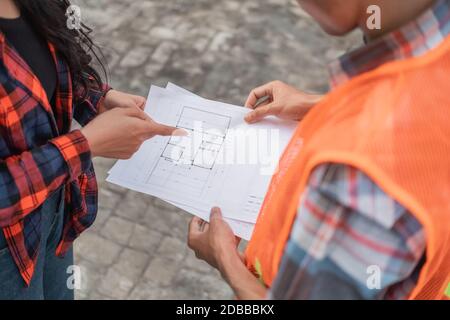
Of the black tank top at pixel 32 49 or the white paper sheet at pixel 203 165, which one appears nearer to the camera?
the black tank top at pixel 32 49

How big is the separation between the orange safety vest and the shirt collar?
15mm

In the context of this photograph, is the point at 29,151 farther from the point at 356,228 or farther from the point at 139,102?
the point at 356,228

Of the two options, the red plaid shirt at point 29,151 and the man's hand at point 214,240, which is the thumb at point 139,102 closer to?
the red plaid shirt at point 29,151

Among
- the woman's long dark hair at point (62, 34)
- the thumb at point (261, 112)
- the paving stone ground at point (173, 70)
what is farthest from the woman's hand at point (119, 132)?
the paving stone ground at point (173, 70)

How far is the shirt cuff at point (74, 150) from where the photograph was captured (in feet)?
4.21

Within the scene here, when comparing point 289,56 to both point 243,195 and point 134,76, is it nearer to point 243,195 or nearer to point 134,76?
point 134,76

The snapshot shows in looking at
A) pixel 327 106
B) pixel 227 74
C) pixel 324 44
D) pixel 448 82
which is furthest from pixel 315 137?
pixel 324 44

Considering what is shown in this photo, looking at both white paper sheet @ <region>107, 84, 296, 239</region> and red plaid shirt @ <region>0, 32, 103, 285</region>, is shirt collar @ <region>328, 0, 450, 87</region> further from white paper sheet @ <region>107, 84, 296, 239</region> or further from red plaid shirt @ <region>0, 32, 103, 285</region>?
red plaid shirt @ <region>0, 32, 103, 285</region>

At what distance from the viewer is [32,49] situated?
52.1 inches

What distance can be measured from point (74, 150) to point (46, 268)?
Result: 0.54m

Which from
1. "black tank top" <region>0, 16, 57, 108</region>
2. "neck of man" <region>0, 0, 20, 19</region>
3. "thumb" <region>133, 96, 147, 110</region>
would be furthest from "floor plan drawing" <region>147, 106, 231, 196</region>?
"neck of man" <region>0, 0, 20, 19</region>

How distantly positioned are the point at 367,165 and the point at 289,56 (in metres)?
3.00

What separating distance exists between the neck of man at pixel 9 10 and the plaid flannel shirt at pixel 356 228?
2.76 ft

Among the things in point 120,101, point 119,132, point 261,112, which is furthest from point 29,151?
point 261,112
